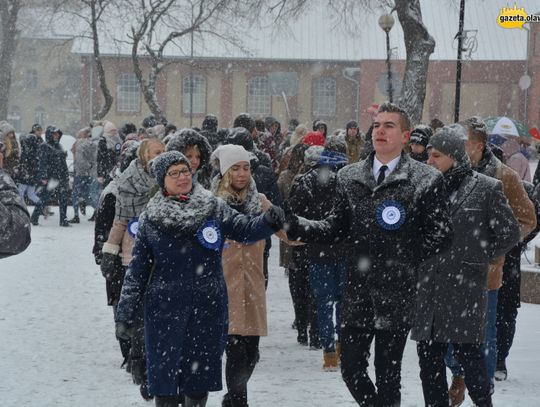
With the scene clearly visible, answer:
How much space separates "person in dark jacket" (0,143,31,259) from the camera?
416 cm

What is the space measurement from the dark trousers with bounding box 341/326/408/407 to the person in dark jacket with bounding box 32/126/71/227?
1536 centimetres

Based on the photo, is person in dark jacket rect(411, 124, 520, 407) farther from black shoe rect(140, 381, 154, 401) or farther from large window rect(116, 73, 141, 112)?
large window rect(116, 73, 141, 112)

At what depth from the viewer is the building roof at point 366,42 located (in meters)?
56.3

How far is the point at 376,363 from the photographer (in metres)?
5.82

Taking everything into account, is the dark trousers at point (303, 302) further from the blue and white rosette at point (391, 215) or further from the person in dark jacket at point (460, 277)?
the blue and white rosette at point (391, 215)

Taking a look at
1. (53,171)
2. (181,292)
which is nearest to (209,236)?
(181,292)

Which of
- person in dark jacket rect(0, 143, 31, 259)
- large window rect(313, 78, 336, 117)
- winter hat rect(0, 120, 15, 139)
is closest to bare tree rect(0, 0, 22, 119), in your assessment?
large window rect(313, 78, 336, 117)

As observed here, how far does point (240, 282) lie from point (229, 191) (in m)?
0.58

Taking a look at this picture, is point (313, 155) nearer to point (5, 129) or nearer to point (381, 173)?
point (381, 173)

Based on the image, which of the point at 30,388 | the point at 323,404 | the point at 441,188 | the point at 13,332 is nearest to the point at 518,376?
the point at 323,404

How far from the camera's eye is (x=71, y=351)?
360 inches

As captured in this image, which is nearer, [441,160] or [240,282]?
[441,160]

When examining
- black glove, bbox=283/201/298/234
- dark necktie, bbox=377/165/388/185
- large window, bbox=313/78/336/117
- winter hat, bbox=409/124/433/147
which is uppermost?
large window, bbox=313/78/336/117

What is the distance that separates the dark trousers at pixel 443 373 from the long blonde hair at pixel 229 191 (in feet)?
4.70
